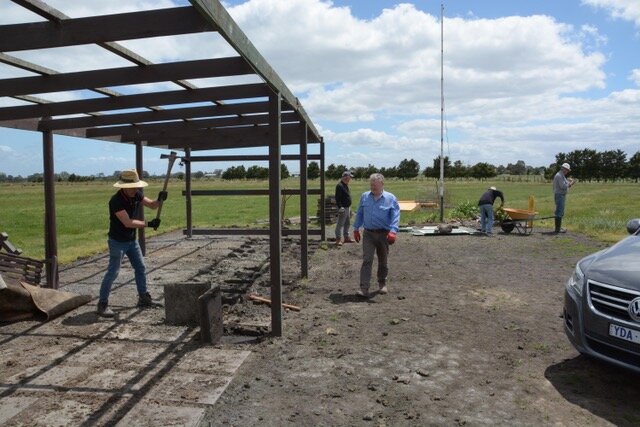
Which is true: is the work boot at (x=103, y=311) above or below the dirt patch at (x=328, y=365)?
above

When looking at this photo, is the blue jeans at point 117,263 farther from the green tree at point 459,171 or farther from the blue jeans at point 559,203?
the green tree at point 459,171

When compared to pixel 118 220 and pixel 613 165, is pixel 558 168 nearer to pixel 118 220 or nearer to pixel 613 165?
pixel 613 165

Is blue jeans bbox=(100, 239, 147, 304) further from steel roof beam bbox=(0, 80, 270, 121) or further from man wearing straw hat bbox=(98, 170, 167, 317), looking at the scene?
steel roof beam bbox=(0, 80, 270, 121)

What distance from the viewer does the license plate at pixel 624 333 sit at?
3859 mm

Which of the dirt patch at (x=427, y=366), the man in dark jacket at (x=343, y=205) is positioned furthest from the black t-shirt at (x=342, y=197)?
the dirt patch at (x=427, y=366)

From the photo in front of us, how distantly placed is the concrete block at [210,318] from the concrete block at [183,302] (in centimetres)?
57

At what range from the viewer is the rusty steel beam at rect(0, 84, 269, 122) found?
5734 millimetres

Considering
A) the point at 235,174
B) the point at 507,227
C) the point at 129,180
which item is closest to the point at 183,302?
the point at 129,180

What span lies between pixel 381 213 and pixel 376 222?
0.48ft

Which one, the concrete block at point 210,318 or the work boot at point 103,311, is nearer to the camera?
the concrete block at point 210,318

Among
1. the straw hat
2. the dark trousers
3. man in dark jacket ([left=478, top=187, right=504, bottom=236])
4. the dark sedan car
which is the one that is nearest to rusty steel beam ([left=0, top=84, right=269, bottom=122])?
the straw hat

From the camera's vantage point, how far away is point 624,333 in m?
3.94

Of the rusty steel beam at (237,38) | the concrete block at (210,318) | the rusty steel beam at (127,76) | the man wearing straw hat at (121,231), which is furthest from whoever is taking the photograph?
the man wearing straw hat at (121,231)

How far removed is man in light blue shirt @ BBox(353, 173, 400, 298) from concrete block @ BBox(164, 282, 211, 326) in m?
2.38
